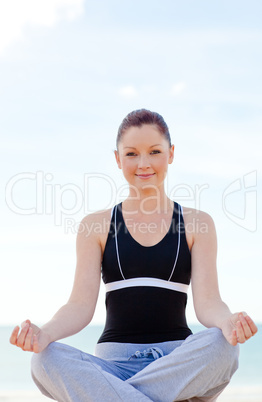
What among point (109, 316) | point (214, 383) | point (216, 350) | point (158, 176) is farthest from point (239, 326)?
point (158, 176)

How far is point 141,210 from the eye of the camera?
9.67 ft

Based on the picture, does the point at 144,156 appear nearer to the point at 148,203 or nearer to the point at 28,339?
the point at 148,203

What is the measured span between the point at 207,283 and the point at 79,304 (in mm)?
614

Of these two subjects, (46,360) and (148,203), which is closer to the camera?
(46,360)

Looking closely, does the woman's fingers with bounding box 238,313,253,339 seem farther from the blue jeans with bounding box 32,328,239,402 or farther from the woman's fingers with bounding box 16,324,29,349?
the woman's fingers with bounding box 16,324,29,349

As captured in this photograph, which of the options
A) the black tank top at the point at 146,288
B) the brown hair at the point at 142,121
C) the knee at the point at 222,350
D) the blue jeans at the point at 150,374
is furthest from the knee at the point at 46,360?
the brown hair at the point at 142,121

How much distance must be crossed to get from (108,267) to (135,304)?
0.78 feet

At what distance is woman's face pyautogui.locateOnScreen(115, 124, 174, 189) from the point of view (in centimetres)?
278

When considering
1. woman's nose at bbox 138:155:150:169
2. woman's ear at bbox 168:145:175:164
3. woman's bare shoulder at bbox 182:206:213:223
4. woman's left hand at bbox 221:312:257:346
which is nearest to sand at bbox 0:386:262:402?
woman's bare shoulder at bbox 182:206:213:223

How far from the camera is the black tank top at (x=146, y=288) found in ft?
8.46

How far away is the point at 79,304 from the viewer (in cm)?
258

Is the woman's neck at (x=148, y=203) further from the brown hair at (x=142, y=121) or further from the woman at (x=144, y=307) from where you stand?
the brown hair at (x=142, y=121)

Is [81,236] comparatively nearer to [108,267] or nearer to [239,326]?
[108,267]

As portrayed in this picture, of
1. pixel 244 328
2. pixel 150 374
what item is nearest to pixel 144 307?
pixel 150 374
